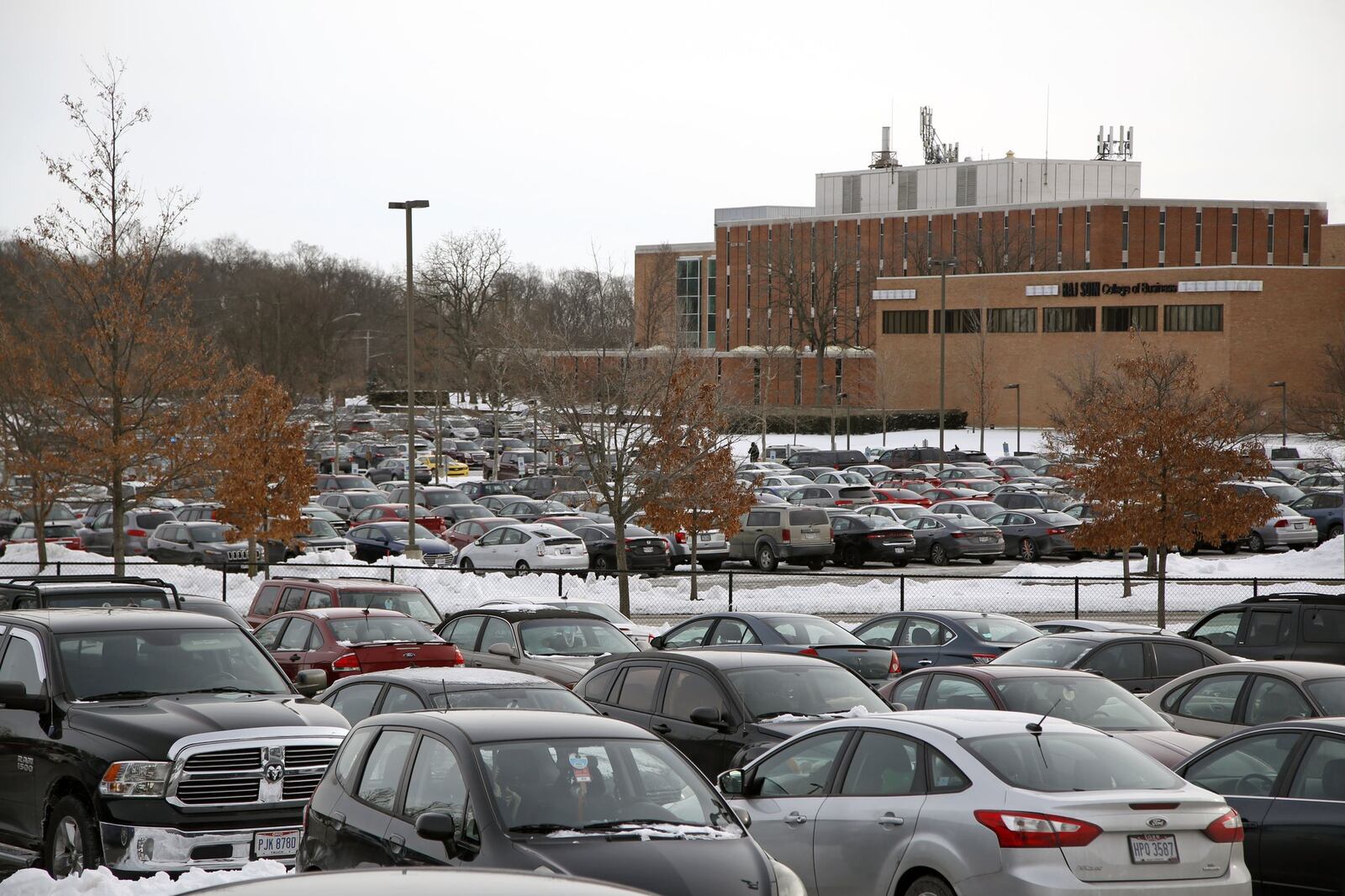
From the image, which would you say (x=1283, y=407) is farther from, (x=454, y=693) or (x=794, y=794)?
(x=794, y=794)

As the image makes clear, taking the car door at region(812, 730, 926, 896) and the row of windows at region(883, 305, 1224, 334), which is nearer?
the car door at region(812, 730, 926, 896)

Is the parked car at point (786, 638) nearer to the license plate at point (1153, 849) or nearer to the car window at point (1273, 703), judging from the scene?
the car window at point (1273, 703)

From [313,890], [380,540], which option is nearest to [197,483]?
[380,540]

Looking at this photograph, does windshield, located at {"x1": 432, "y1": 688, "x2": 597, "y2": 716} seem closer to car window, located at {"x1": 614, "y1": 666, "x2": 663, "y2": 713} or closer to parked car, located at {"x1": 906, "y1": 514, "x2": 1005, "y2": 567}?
car window, located at {"x1": 614, "y1": 666, "x2": 663, "y2": 713}

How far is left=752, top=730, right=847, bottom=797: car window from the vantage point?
8.84 m

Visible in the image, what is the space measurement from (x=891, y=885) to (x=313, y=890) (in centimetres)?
502

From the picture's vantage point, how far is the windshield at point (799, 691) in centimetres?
1153

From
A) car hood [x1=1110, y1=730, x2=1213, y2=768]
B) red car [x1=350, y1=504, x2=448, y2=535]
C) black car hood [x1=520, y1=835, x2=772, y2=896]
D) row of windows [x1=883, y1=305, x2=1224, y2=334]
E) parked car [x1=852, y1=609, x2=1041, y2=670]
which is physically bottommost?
red car [x1=350, y1=504, x2=448, y2=535]

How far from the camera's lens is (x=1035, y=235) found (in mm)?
100875

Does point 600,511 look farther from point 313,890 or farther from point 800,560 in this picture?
point 313,890

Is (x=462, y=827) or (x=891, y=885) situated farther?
(x=891, y=885)

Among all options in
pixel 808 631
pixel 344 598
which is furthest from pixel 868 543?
pixel 344 598

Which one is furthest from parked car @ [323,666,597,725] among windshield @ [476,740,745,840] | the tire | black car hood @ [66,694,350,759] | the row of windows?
the row of windows

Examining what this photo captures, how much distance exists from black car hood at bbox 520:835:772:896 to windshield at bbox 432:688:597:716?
3.64 meters
